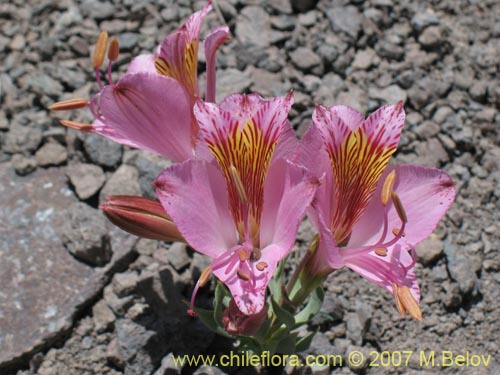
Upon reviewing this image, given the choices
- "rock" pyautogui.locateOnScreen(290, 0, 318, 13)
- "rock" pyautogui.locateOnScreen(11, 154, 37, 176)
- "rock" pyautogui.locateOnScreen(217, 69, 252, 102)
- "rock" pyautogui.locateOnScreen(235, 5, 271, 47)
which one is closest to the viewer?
"rock" pyautogui.locateOnScreen(11, 154, 37, 176)

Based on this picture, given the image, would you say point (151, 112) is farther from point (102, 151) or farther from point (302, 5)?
point (302, 5)

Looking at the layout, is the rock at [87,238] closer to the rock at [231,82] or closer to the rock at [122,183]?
the rock at [122,183]

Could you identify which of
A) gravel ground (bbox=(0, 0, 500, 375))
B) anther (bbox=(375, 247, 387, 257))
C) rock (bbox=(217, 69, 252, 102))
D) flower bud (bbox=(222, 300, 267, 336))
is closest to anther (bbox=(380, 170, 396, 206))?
anther (bbox=(375, 247, 387, 257))

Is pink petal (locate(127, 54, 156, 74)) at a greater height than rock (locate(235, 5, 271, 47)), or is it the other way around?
pink petal (locate(127, 54, 156, 74))

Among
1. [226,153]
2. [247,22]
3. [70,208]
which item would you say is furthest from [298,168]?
[247,22]

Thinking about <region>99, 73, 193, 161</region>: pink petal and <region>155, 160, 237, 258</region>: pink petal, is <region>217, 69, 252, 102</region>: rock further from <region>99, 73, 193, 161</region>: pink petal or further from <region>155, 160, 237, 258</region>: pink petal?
<region>155, 160, 237, 258</region>: pink petal

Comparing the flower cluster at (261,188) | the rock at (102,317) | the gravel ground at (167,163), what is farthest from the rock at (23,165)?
the flower cluster at (261,188)

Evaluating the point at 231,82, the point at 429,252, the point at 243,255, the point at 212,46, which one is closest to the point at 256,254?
the point at 243,255

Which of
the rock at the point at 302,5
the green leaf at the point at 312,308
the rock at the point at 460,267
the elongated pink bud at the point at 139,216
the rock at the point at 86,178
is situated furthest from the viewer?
the rock at the point at 302,5
